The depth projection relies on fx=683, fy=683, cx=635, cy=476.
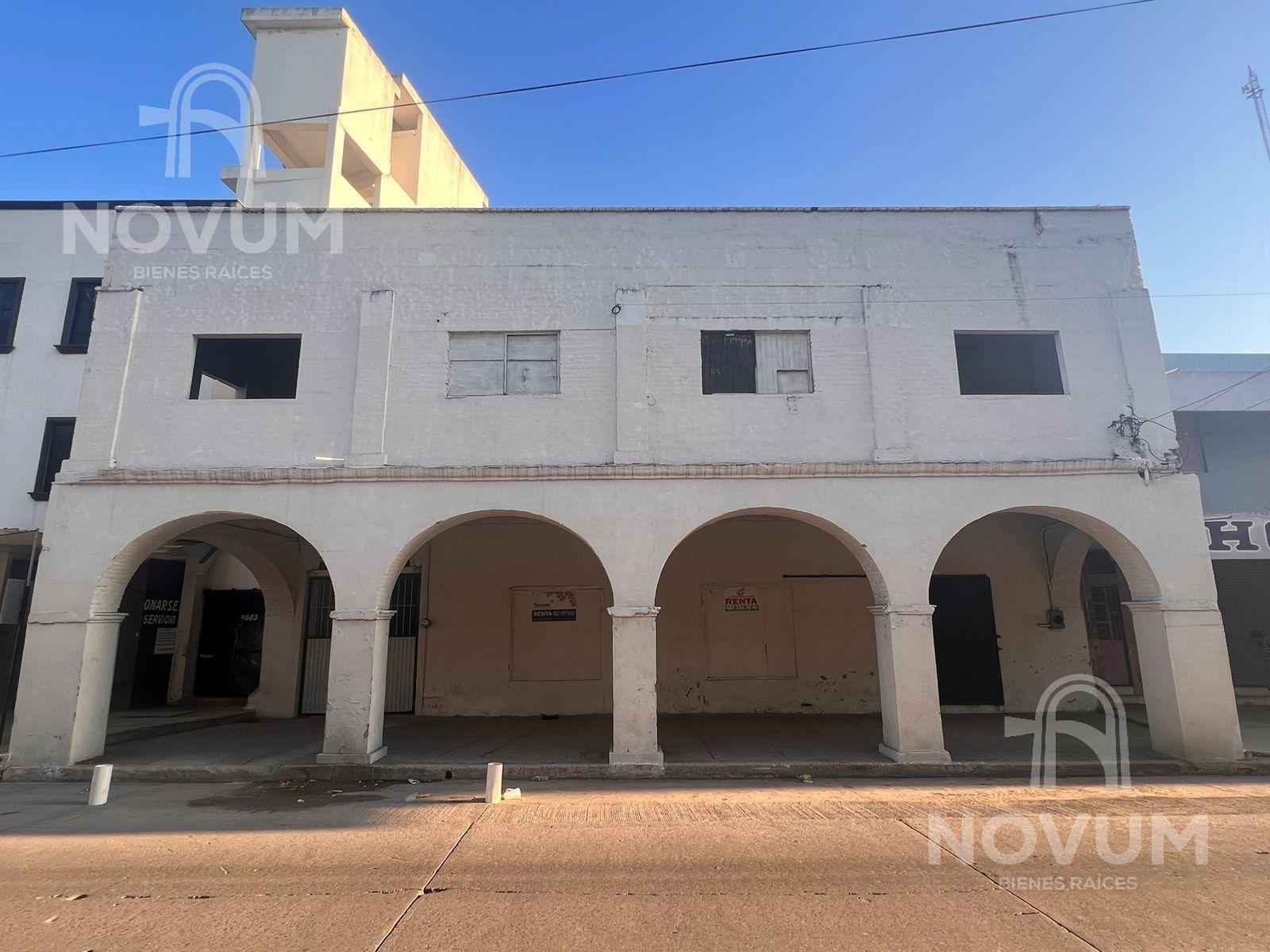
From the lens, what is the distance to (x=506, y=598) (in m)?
12.9

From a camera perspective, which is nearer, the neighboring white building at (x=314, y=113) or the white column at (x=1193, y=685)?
the white column at (x=1193, y=685)

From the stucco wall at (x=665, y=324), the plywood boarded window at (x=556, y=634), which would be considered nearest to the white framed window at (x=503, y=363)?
the stucco wall at (x=665, y=324)

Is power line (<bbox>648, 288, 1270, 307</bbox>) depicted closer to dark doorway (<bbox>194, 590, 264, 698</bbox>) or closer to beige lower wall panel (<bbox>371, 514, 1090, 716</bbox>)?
beige lower wall panel (<bbox>371, 514, 1090, 716</bbox>)

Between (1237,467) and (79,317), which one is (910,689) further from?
(79,317)

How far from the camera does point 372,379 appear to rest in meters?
9.64

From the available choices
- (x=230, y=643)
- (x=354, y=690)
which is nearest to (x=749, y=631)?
(x=354, y=690)

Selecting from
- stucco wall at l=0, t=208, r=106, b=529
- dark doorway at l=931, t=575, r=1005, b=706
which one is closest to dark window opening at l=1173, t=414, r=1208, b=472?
dark doorway at l=931, t=575, r=1005, b=706

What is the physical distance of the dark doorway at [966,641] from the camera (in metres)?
12.5

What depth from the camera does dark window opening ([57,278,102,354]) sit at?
12.9 m

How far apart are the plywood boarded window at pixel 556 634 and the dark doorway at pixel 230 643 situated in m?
6.75

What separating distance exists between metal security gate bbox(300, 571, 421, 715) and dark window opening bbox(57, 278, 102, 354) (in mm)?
6206

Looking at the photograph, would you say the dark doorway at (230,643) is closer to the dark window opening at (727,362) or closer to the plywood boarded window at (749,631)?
the plywood boarded window at (749,631)

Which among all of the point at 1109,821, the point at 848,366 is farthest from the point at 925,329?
the point at 1109,821

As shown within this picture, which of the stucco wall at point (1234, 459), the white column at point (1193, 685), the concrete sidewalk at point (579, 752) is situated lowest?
the concrete sidewalk at point (579, 752)
